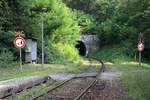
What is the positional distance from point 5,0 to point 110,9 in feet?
165

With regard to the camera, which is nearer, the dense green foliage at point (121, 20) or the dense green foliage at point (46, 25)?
the dense green foliage at point (46, 25)

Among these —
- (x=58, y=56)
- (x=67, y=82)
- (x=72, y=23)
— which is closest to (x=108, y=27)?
(x=72, y=23)

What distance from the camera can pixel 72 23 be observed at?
51844mm

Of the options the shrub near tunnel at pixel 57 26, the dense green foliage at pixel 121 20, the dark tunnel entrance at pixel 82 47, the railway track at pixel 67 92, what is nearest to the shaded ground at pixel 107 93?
the railway track at pixel 67 92

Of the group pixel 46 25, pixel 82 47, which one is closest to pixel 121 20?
pixel 82 47

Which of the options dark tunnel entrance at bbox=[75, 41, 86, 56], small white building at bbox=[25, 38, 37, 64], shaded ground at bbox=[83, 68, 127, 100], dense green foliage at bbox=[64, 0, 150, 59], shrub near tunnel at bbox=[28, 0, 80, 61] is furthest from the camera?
dark tunnel entrance at bbox=[75, 41, 86, 56]

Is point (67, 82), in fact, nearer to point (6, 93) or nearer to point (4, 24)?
point (6, 93)

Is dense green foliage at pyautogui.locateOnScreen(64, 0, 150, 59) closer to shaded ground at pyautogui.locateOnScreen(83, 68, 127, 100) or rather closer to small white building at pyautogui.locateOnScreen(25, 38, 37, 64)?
small white building at pyautogui.locateOnScreen(25, 38, 37, 64)

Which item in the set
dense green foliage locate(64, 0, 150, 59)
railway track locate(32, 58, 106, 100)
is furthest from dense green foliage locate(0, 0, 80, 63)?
railway track locate(32, 58, 106, 100)

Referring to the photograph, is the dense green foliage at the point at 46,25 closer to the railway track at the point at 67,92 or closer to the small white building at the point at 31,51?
the small white building at the point at 31,51

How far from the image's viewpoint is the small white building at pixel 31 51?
36138mm

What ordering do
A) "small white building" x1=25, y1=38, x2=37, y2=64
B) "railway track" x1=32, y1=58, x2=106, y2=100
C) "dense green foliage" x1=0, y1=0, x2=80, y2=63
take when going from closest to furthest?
"railway track" x1=32, y1=58, x2=106, y2=100
"dense green foliage" x1=0, y1=0, x2=80, y2=63
"small white building" x1=25, y1=38, x2=37, y2=64

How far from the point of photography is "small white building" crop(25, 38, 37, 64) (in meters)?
36.1

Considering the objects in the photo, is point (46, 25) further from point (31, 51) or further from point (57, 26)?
point (31, 51)
